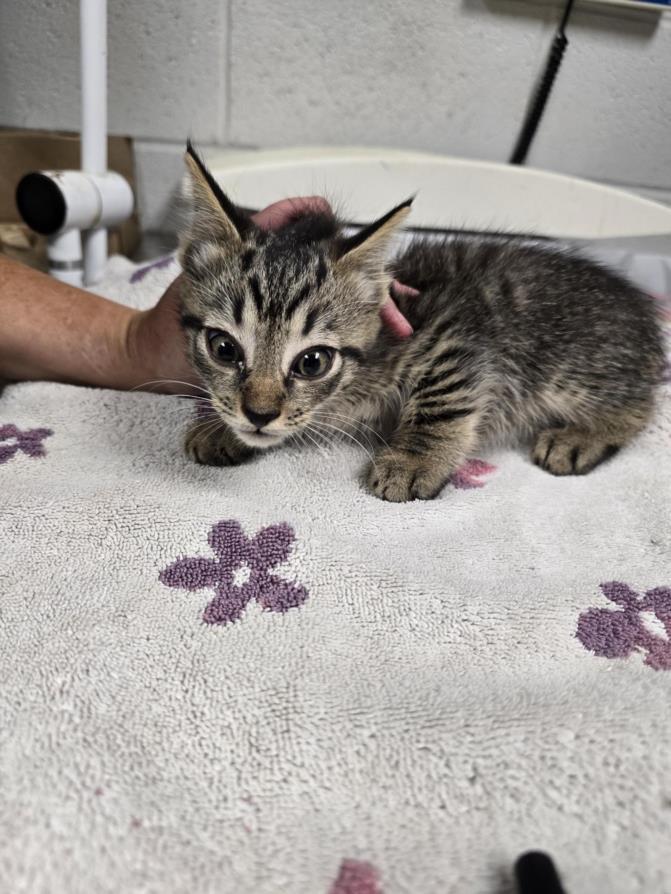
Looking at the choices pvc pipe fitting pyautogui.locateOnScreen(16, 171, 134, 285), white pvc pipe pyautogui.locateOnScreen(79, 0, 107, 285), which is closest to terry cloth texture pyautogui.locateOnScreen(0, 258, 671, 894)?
pvc pipe fitting pyautogui.locateOnScreen(16, 171, 134, 285)

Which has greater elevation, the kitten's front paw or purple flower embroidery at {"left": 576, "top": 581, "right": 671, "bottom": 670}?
purple flower embroidery at {"left": 576, "top": 581, "right": 671, "bottom": 670}

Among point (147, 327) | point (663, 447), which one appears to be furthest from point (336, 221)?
point (663, 447)

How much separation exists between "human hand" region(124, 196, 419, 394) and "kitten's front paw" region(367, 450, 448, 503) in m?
0.24

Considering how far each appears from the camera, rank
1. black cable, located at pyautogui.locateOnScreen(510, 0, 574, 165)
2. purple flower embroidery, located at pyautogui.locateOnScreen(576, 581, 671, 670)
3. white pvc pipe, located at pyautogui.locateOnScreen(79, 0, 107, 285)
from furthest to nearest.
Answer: black cable, located at pyautogui.locateOnScreen(510, 0, 574, 165), white pvc pipe, located at pyautogui.locateOnScreen(79, 0, 107, 285), purple flower embroidery, located at pyautogui.locateOnScreen(576, 581, 671, 670)

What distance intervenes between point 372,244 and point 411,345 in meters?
0.23

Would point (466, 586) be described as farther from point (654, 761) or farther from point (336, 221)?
point (336, 221)

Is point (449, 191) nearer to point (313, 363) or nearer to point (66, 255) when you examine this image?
point (66, 255)

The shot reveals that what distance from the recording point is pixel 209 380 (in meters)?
1.10

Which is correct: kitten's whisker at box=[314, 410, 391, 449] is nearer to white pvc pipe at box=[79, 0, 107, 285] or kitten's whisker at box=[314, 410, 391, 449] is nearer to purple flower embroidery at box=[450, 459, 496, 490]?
purple flower embroidery at box=[450, 459, 496, 490]

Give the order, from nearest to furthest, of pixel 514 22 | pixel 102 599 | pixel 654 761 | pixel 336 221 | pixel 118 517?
pixel 654 761 → pixel 102 599 → pixel 118 517 → pixel 336 221 → pixel 514 22

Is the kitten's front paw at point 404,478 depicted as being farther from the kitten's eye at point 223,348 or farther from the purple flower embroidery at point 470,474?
the kitten's eye at point 223,348

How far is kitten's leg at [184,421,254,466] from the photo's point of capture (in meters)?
1.21

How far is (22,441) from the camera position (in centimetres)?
121

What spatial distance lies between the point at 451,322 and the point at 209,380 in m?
0.49
